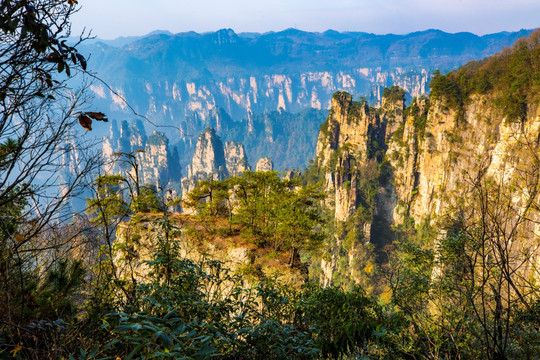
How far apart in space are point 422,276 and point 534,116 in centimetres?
2972

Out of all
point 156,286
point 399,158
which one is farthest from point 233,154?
point 156,286

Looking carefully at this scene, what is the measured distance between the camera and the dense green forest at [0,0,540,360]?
2.40 m

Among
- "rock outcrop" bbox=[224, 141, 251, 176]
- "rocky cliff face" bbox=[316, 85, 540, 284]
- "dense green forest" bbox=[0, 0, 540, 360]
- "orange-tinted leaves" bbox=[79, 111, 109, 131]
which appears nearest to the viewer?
"orange-tinted leaves" bbox=[79, 111, 109, 131]

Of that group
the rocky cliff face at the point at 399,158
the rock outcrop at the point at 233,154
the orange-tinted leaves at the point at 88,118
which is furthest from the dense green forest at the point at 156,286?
the rock outcrop at the point at 233,154

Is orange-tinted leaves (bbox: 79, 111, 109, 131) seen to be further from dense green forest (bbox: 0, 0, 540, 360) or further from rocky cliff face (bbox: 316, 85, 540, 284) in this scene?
rocky cliff face (bbox: 316, 85, 540, 284)

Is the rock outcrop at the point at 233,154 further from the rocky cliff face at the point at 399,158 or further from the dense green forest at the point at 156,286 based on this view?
the dense green forest at the point at 156,286

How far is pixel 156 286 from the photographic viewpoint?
11.6ft

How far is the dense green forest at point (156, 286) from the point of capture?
2396mm

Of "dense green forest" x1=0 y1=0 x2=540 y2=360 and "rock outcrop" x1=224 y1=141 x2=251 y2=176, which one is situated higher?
"dense green forest" x1=0 y1=0 x2=540 y2=360

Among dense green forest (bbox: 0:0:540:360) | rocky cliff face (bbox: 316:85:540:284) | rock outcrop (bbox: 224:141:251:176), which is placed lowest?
rock outcrop (bbox: 224:141:251:176)

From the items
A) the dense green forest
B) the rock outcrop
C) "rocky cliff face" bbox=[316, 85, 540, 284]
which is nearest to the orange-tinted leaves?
the dense green forest

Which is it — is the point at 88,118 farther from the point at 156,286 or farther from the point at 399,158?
the point at 399,158

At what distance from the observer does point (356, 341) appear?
4.97 meters

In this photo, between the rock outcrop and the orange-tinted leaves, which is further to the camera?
the rock outcrop
